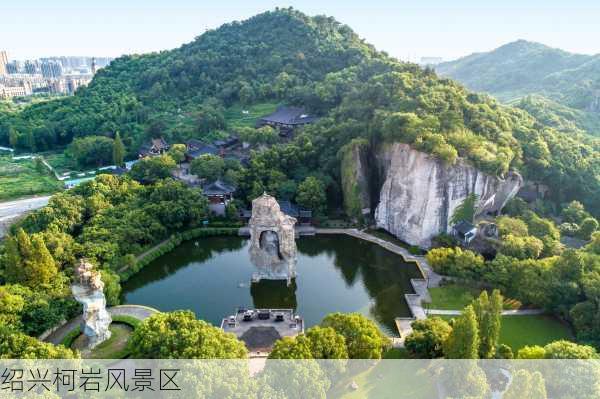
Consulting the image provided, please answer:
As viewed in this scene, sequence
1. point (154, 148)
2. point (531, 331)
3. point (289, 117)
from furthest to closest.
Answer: point (154, 148) → point (289, 117) → point (531, 331)

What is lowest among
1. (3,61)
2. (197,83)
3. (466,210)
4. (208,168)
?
(466,210)

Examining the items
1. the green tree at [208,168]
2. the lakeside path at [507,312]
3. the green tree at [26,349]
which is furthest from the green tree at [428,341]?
the green tree at [208,168]

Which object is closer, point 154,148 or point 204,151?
point 204,151

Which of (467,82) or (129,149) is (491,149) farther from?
(467,82)

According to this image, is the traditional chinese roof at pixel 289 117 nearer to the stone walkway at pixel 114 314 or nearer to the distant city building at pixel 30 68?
the stone walkway at pixel 114 314

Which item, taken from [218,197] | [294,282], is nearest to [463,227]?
[294,282]

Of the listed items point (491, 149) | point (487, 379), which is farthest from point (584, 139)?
point (487, 379)

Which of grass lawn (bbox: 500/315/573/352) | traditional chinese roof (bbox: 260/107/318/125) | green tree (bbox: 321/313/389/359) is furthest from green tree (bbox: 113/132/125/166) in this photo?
grass lawn (bbox: 500/315/573/352)

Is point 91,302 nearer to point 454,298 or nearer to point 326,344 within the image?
point 326,344
